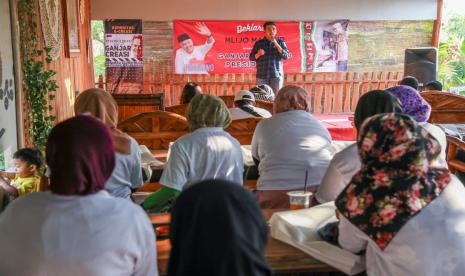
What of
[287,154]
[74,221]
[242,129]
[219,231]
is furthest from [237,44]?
[219,231]

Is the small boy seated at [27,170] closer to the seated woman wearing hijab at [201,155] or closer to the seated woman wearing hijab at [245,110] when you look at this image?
the seated woman wearing hijab at [201,155]

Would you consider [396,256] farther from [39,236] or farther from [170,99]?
[170,99]

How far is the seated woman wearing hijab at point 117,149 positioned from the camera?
110 inches

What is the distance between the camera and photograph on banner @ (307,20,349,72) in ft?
33.9

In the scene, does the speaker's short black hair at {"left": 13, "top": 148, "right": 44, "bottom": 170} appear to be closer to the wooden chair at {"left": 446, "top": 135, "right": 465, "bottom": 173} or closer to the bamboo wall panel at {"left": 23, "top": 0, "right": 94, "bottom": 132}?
the bamboo wall panel at {"left": 23, "top": 0, "right": 94, "bottom": 132}

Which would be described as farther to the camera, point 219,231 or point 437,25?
point 437,25

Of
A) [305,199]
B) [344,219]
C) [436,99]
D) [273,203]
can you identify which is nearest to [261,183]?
[273,203]

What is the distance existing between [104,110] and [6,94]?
1.51m

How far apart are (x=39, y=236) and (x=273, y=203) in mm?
1741

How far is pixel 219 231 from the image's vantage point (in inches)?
48.9

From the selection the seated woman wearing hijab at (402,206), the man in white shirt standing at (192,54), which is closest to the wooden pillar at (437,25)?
the man in white shirt standing at (192,54)

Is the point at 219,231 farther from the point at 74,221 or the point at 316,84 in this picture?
the point at 316,84

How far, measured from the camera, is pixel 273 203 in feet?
10.4

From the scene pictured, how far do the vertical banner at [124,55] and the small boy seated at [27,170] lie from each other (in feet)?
22.3
